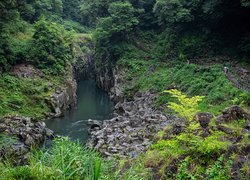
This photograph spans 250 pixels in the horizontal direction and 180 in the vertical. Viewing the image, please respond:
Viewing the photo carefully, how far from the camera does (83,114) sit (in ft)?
119

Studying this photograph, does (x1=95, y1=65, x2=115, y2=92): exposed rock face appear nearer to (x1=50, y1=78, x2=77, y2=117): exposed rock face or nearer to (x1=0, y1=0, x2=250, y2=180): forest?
(x1=0, y1=0, x2=250, y2=180): forest

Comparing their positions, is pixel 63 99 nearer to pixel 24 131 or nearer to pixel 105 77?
pixel 24 131

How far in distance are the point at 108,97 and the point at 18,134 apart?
24339 millimetres

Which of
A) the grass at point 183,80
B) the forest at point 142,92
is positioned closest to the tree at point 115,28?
the forest at point 142,92

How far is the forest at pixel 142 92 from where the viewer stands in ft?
32.3

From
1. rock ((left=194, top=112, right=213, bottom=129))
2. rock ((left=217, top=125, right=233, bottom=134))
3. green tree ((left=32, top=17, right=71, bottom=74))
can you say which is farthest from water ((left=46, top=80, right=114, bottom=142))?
rock ((left=217, top=125, right=233, bottom=134))

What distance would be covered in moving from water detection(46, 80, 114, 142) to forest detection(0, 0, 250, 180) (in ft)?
3.82

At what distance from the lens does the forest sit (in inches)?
387

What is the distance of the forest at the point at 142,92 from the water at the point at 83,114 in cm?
116

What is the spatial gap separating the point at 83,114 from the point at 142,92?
7366 millimetres

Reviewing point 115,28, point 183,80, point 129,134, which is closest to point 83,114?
point 115,28

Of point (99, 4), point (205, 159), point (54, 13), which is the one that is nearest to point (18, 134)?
point (205, 159)

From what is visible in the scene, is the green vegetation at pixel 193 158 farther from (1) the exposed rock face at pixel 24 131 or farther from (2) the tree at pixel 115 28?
(2) the tree at pixel 115 28

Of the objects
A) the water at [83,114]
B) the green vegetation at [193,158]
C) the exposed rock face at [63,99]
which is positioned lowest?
the water at [83,114]
